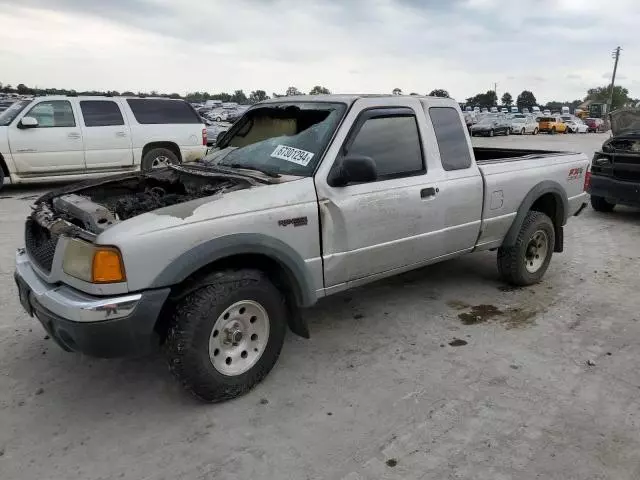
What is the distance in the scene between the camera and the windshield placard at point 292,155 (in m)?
3.63

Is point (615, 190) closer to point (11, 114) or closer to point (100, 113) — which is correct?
point (100, 113)

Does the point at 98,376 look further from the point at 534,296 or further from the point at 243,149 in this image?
the point at 534,296

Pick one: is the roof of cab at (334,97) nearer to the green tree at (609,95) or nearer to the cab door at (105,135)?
the cab door at (105,135)

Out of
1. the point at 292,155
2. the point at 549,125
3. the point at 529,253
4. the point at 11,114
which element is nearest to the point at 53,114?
the point at 11,114

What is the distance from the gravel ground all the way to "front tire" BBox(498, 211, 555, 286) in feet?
1.40

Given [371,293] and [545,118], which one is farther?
[545,118]

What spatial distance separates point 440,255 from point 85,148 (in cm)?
835

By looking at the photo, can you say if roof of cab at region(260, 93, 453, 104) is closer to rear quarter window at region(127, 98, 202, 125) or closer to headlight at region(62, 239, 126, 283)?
headlight at region(62, 239, 126, 283)

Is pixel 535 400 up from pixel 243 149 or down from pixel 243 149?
down

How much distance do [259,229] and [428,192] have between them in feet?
5.06

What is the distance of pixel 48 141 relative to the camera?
1004cm

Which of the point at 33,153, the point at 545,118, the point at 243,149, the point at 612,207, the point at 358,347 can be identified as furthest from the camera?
the point at 545,118

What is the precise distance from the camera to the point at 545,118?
42312mm

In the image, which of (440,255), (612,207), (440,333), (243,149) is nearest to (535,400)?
(440,333)
